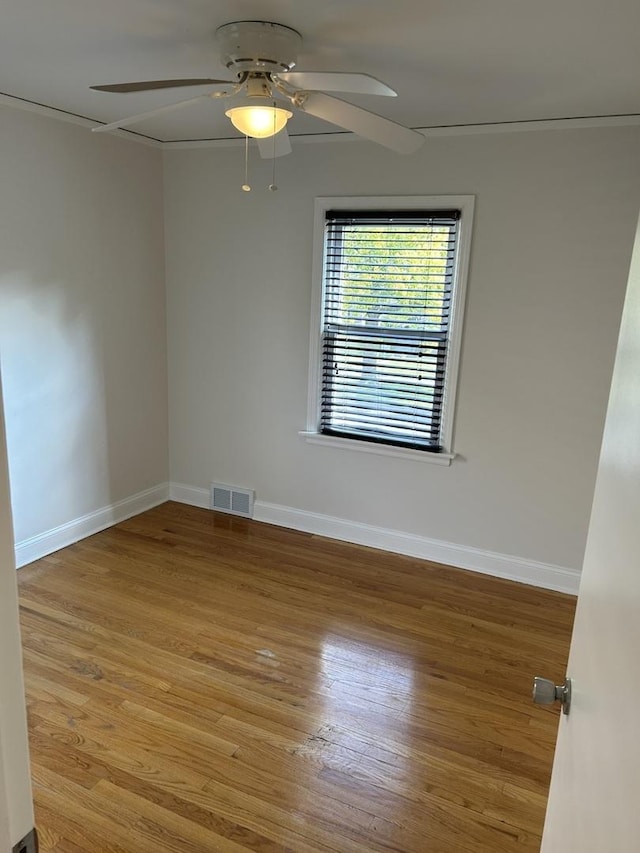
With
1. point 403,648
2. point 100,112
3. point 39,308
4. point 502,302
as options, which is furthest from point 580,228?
point 39,308

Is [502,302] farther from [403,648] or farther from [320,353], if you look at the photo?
[403,648]

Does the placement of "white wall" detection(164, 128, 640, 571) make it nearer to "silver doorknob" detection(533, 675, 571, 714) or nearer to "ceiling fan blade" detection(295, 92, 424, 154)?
"ceiling fan blade" detection(295, 92, 424, 154)

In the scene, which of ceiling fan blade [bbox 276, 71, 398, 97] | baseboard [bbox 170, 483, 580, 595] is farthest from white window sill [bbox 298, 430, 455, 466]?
ceiling fan blade [bbox 276, 71, 398, 97]

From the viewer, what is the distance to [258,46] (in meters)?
2.06

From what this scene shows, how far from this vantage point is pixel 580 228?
3043 millimetres

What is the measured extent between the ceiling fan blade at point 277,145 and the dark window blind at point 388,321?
2.72ft

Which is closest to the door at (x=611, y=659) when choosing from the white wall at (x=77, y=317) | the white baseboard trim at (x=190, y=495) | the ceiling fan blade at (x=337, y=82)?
the ceiling fan blade at (x=337, y=82)

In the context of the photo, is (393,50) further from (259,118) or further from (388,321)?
(388,321)

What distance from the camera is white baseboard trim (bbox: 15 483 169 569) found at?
350 centimetres

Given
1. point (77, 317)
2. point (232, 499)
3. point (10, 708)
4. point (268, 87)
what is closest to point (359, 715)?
point (10, 708)

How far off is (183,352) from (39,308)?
108 centimetres

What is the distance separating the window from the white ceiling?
1.88 ft

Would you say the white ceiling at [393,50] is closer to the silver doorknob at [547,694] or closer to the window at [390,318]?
the window at [390,318]

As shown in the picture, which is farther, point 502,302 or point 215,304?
point 215,304
